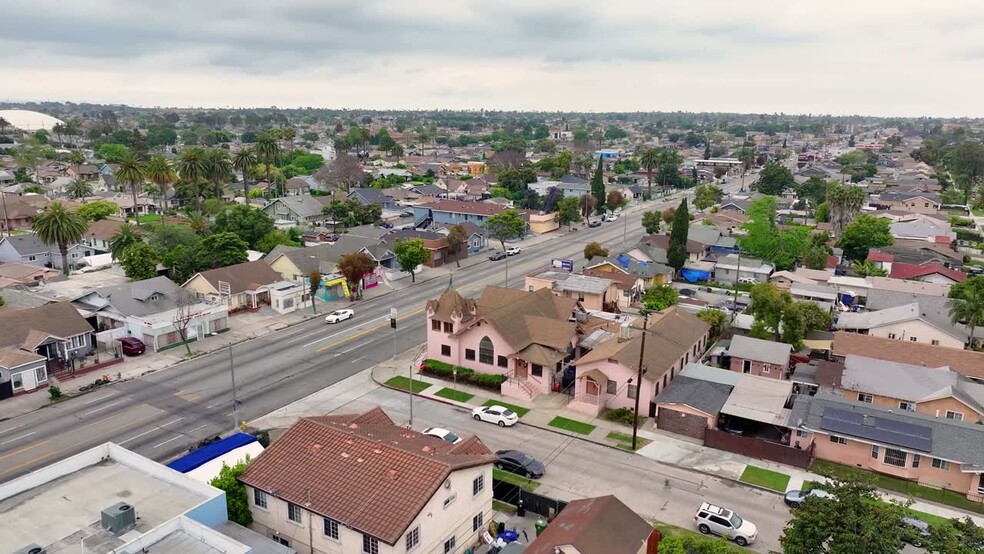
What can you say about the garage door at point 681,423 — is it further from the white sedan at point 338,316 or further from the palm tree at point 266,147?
the palm tree at point 266,147

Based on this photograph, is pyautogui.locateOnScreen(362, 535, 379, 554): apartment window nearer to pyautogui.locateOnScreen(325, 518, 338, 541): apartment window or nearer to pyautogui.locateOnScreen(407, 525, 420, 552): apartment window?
pyautogui.locateOnScreen(407, 525, 420, 552): apartment window

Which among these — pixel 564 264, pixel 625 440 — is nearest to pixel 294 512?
pixel 625 440

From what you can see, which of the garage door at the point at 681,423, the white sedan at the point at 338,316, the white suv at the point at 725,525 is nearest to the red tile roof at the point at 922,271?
the garage door at the point at 681,423

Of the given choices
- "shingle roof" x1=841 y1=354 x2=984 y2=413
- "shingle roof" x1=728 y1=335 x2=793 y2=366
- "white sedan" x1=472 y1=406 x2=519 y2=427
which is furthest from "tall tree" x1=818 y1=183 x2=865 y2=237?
"white sedan" x1=472 y1=406 x2=519 y2=427

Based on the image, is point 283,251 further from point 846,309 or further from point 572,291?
point 846,309

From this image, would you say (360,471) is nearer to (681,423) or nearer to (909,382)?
(681,423)

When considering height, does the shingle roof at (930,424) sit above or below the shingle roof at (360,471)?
below
